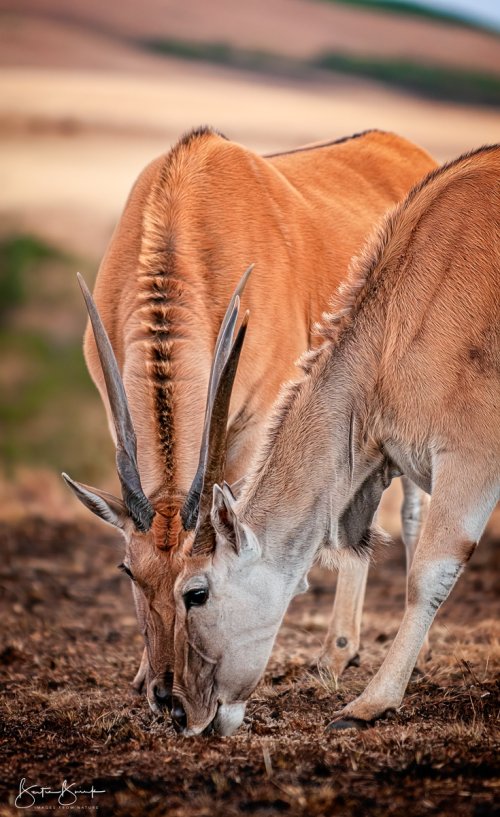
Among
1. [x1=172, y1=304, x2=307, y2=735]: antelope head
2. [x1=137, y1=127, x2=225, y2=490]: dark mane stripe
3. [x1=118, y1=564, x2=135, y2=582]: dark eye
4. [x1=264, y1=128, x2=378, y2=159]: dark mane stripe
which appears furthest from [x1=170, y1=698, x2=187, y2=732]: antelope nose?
[x1=264, y1=128, x2=378, y2=159]: dark mane stripe

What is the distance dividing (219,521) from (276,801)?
1.27 meters

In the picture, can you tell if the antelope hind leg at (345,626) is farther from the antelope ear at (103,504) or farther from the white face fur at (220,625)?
the antelope ear at (103,504)

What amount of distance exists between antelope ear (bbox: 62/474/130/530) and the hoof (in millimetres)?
1307

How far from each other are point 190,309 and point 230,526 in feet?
5.21

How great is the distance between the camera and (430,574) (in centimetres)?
480

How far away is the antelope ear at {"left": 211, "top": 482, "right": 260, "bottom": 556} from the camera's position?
15.0 feet

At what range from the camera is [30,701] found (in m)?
5.46

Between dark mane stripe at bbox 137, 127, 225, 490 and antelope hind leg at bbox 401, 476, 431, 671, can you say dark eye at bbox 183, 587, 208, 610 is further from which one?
antelope hind leg at bbox 401, 476, 431, 671

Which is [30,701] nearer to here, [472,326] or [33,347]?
[472,326]

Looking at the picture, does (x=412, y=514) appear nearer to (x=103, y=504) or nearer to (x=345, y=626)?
(x=345, y=626)

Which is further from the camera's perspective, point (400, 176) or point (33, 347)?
point (33, 347)

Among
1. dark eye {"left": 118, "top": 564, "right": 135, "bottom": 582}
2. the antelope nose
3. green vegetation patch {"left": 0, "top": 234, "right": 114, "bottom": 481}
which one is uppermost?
dark eye {"left": 118, "top": 564, "right": 135, "bottom": 582}

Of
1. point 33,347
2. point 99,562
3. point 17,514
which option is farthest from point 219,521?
point 33,347

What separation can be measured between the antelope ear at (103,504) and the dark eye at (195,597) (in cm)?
57
